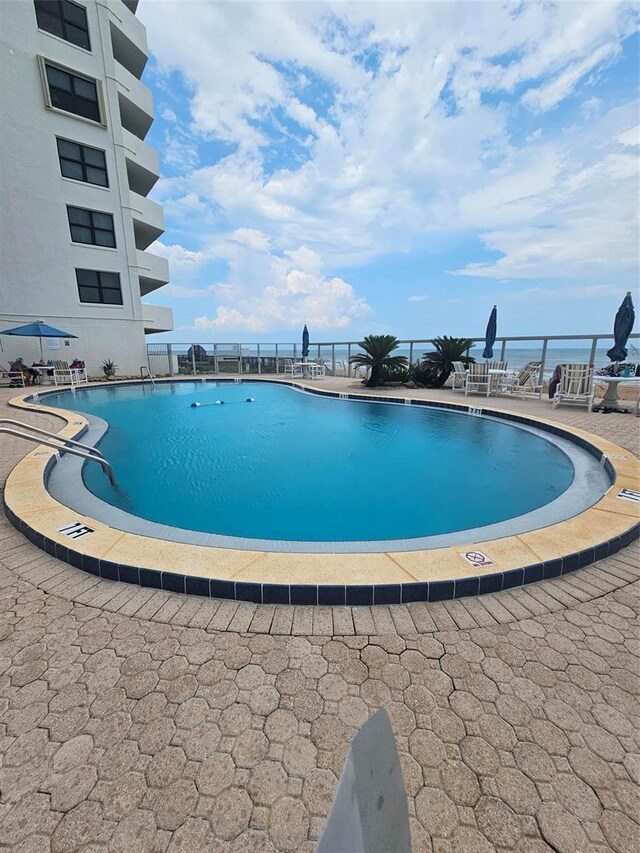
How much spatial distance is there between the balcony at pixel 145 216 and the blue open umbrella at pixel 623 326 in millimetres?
18063

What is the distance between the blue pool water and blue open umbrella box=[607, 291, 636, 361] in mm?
3436

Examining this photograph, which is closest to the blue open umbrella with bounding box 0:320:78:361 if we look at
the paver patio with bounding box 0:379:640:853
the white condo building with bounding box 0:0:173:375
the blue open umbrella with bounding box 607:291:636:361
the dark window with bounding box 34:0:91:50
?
the white condo building with bounding box 0:0:173:375

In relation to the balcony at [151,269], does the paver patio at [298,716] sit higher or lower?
lower

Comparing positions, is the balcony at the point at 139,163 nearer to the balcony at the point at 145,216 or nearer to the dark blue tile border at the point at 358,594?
the balcony at the point at 145,216

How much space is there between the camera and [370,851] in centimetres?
68

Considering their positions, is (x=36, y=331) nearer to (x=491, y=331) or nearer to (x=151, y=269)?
(x=151, y=269)

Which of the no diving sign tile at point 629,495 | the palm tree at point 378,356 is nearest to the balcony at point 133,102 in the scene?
the palm tree at point 378,356

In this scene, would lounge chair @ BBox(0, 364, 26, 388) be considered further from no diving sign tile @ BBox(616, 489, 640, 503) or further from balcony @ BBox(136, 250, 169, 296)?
no diving sign tile @ BBox(616, 489, 640, 503)

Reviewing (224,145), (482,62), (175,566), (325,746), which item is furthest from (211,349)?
(325,746)

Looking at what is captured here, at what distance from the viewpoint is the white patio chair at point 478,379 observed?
11102 millimetres

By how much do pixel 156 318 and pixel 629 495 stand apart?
18.9 metres

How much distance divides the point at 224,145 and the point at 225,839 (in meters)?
20.8

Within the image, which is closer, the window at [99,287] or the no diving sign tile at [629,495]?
the no diving sign tile at [629,495]

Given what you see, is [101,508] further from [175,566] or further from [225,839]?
[225,839]
